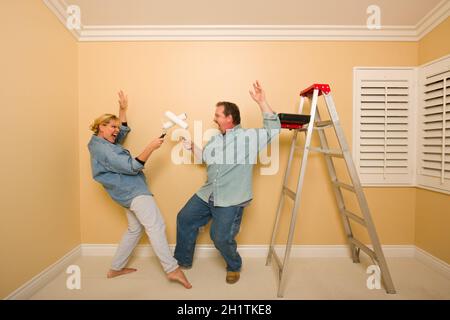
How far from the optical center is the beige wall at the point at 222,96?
7.41 feet

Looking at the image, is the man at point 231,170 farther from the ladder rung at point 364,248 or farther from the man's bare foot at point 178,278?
the ladder rung at point 364,248

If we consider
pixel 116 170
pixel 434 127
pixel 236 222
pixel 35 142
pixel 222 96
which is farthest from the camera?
pixel 222 96

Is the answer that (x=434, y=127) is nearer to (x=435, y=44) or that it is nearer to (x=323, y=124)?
(x=435, y=44)

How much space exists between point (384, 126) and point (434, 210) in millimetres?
824

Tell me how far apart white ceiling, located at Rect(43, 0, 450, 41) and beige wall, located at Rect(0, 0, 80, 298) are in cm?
35

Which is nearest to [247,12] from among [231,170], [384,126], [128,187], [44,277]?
[231,170]

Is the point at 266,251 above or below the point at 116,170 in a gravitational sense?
below

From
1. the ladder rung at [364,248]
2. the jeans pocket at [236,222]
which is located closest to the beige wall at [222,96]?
the ladder rung at [364,248]

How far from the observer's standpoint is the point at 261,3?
1.90m

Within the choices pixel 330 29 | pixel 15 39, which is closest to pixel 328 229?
pixel 330 29

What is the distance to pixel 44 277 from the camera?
72.1 inches

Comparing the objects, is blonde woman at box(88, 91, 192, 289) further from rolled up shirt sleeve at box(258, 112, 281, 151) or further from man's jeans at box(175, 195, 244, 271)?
rolled up shirt sleeve at box(258, 112, 281, 151)
